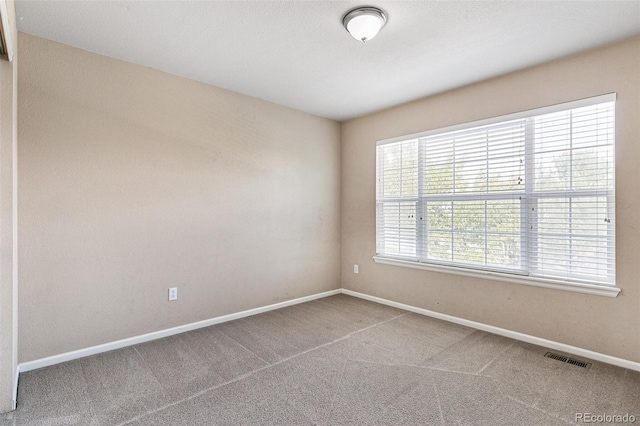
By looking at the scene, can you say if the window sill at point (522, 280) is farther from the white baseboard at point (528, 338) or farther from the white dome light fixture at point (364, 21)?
the white dome light fixture at point (364, 21)

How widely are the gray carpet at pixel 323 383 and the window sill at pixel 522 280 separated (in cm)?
55

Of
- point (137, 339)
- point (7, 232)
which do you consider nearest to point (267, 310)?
point (137, 339)

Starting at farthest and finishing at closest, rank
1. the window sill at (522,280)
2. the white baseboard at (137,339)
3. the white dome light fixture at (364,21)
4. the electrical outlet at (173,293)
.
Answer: the electrical outlet at (173,293) < the window sill at (522,280) < the white baseboard at (137,339) < the white dome light fixture at (364,21)

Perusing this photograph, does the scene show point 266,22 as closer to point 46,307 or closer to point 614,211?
point 46,307

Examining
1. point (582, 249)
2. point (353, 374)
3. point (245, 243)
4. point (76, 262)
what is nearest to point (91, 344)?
point (76, 262)

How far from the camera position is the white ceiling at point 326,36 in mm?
2123

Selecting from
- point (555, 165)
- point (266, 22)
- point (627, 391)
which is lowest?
point (627, 391)

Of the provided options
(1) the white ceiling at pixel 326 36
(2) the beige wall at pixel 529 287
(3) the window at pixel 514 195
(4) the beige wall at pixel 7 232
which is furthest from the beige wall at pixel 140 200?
(3) the window at pixel 514 195

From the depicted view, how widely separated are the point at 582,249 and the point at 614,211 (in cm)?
37

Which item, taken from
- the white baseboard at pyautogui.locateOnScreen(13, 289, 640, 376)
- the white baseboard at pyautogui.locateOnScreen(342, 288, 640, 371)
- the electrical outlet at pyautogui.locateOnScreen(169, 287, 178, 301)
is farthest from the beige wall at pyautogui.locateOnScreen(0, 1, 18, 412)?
the white baseboard at pyautogui.locateOnScreen(342, 288, 640, 371)

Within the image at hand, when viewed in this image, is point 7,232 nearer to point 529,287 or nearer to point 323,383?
point 323,383

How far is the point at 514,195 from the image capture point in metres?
3.08

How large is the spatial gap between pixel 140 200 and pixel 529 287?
11.9ft

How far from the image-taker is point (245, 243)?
3.71 m
